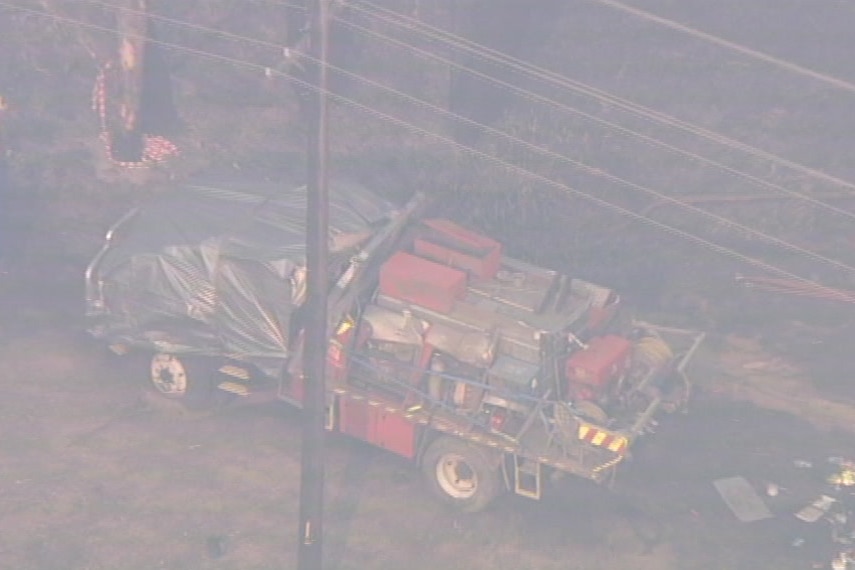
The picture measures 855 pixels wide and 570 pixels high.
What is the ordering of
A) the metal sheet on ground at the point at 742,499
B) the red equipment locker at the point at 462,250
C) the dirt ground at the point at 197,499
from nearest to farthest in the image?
the dirt ground at the point at 197,499 → the metal sheet on ground at the point at 742,499 → the red equipment locker at the point at 462,250

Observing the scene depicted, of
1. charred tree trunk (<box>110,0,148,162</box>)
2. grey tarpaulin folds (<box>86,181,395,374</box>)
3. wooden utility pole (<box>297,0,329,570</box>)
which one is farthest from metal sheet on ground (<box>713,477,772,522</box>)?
charred tree trunk (<box>110,0,148,162</box>)

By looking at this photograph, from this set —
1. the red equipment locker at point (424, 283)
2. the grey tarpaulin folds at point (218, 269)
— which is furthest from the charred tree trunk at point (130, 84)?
the red equipment locker at point (424, 283)

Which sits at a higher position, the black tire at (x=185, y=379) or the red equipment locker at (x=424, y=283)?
the red equipment locker at (x=424, y=283)

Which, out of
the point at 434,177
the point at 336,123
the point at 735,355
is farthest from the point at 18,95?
the point at 735,355

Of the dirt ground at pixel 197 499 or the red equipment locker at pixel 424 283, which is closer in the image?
the dirt ground at pixel 197 499

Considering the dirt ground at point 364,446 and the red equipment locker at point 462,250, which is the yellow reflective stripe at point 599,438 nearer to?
the dirt ground at point 364,446

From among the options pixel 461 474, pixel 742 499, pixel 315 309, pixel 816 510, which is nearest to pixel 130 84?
pixel 461 474
